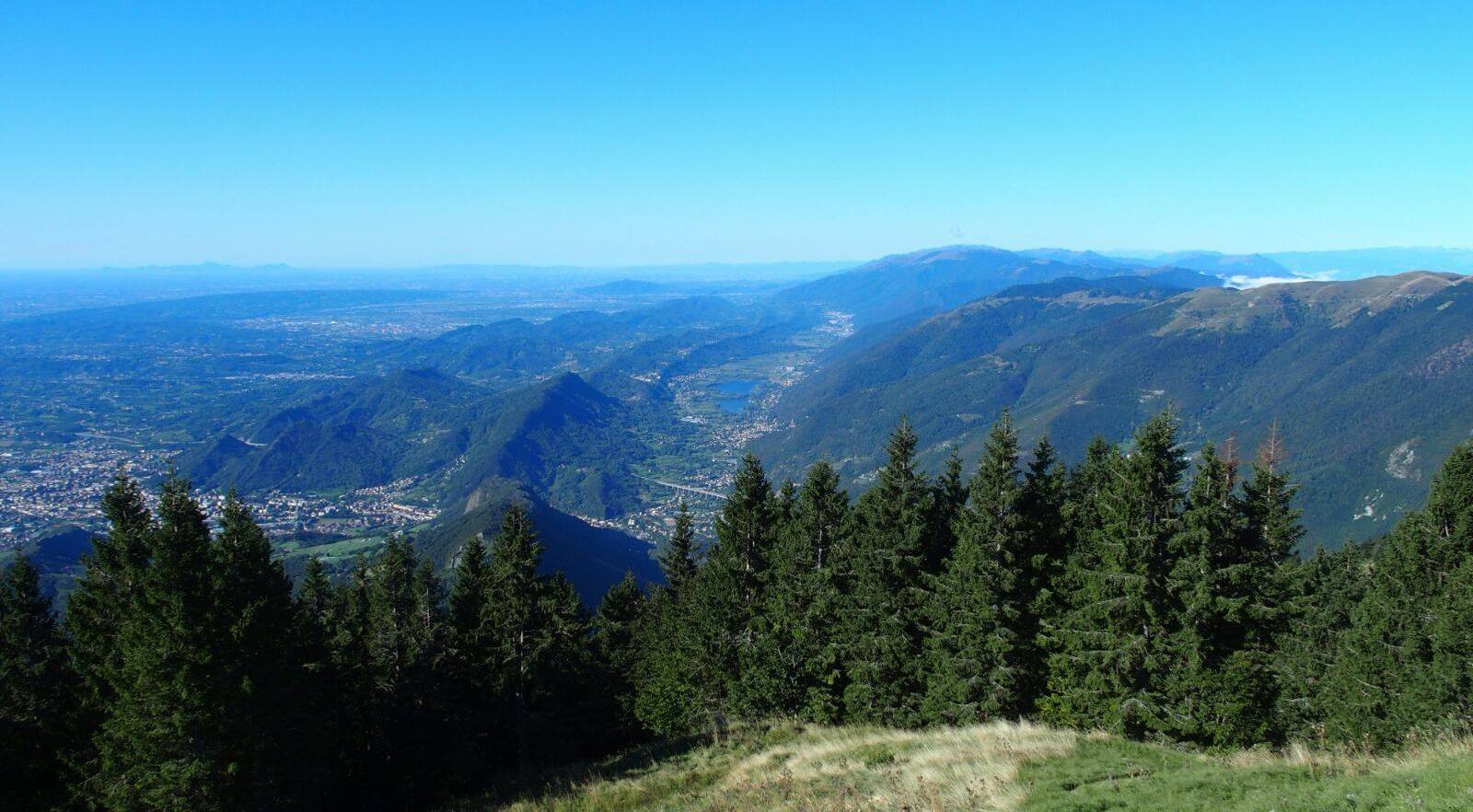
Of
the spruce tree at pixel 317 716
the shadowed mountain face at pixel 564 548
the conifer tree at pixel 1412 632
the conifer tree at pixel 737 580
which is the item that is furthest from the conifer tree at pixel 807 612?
the shadowed mountain face at pixel 564 548

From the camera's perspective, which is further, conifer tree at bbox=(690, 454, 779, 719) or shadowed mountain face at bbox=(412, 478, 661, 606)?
shadowed mountain face at bbox=(412, 478, 661, 606)

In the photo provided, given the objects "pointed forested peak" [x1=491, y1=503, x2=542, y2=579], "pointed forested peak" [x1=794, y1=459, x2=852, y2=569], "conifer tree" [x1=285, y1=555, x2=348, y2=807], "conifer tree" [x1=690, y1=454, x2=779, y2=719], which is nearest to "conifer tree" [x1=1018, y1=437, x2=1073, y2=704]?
"pointed forested peak" [x1=794, y1=459, x2=852, y2=569]

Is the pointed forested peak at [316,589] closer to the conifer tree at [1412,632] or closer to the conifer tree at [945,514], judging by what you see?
the conifer tree at [945,514]

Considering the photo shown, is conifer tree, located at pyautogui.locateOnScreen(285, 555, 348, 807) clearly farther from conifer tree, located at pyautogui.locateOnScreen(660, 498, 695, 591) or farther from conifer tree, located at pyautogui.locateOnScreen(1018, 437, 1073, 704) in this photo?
conifer tree, located at pyautogui.locateOnScreen(1018, 437, 1073, 704)

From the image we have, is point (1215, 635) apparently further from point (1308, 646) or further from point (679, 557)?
point (679, 557)

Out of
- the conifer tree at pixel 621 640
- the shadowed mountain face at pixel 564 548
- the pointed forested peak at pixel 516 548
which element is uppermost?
the pointed forested peak at pixel 516 548

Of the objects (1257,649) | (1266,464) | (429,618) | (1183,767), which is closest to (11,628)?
(429,618)

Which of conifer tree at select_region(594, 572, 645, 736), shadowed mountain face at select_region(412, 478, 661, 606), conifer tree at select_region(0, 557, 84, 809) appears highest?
conifer tree at select_region(0, 557, 84, 809)
